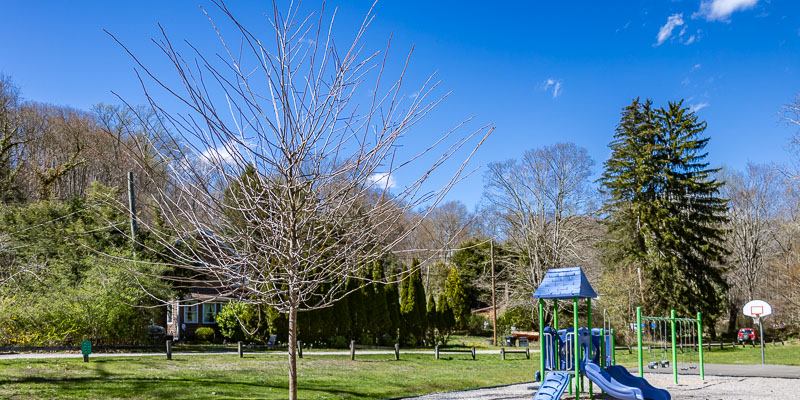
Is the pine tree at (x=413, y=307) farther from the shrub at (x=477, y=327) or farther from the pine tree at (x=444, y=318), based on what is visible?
the shrub at (x=477, y=327)

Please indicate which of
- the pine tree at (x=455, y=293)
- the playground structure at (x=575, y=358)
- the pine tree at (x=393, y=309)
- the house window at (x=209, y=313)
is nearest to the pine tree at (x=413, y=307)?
the pine tree at (x=393, y=309)

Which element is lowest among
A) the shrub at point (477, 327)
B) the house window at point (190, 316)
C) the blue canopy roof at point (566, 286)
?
the shrub at point (477, 327)

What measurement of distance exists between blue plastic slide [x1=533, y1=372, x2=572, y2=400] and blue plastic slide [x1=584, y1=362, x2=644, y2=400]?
0.44m

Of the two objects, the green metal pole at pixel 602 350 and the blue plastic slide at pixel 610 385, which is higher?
Answer: the green metal pole at pixel 602 350

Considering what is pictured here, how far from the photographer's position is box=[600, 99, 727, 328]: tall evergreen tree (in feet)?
97.8

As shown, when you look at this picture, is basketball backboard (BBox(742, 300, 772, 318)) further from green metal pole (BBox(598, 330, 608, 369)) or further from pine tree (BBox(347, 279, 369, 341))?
pine tree (BBox(347, 279, 369, 341))

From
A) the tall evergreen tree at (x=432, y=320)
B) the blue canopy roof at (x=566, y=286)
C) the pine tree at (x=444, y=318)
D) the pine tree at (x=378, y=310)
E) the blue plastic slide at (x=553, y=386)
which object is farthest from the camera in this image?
the pine tree at (x=444, y=318)

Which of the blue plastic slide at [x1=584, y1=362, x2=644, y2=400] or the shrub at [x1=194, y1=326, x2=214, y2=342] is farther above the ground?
the blue plastic slide at [x1=584, y1=362, x2=644, y2=400]

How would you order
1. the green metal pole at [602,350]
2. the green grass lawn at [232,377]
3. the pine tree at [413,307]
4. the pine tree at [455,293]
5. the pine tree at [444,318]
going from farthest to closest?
the pine tree at [455,293] → the pine tree at [444,318] → the pine tree at [413,307] → the green metal pole at [602,350] → the green grass lawn at [232,377]

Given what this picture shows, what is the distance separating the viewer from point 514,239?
108 feet

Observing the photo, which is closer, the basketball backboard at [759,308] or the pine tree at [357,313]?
the basketball backboard at [759,308]

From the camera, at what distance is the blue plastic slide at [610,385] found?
10.0 meters

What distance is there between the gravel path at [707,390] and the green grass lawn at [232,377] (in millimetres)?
1078

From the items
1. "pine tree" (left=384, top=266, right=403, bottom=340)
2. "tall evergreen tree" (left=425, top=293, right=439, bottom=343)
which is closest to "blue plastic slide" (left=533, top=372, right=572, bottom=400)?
"pine tree" (left=384, top=266, right=403, bottom=340)
